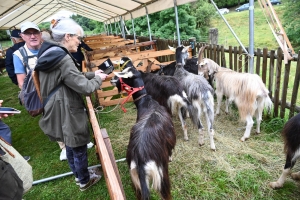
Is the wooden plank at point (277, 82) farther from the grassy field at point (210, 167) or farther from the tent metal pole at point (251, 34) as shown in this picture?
the tent metal pole at point (251, 34)

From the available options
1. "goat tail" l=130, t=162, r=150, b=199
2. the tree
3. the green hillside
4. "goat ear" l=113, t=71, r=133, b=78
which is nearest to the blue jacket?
"goat ear" l=113, t=71, r=133, b=78

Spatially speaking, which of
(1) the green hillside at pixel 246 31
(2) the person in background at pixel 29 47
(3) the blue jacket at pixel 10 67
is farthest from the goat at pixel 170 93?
(1) the green hillside at pixel 246 31

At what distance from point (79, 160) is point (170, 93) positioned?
1825 mm

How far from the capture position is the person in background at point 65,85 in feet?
6.18

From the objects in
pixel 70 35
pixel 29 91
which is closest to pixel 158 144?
pixel 70 35

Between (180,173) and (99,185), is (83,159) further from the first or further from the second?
(180,173)

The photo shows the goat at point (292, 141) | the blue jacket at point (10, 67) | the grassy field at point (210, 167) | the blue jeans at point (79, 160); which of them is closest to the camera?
the goat at point (292, 141)

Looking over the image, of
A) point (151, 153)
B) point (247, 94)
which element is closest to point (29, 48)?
point (151, 153)

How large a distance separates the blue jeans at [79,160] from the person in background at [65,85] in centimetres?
1

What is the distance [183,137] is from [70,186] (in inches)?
84.6

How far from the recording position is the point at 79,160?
246 centimetres

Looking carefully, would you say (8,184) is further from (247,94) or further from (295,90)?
(295,90)

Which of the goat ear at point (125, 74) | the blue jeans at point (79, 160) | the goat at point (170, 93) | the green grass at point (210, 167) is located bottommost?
the green grass at point (210, 167)

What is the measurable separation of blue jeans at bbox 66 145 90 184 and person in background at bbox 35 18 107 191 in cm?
1
